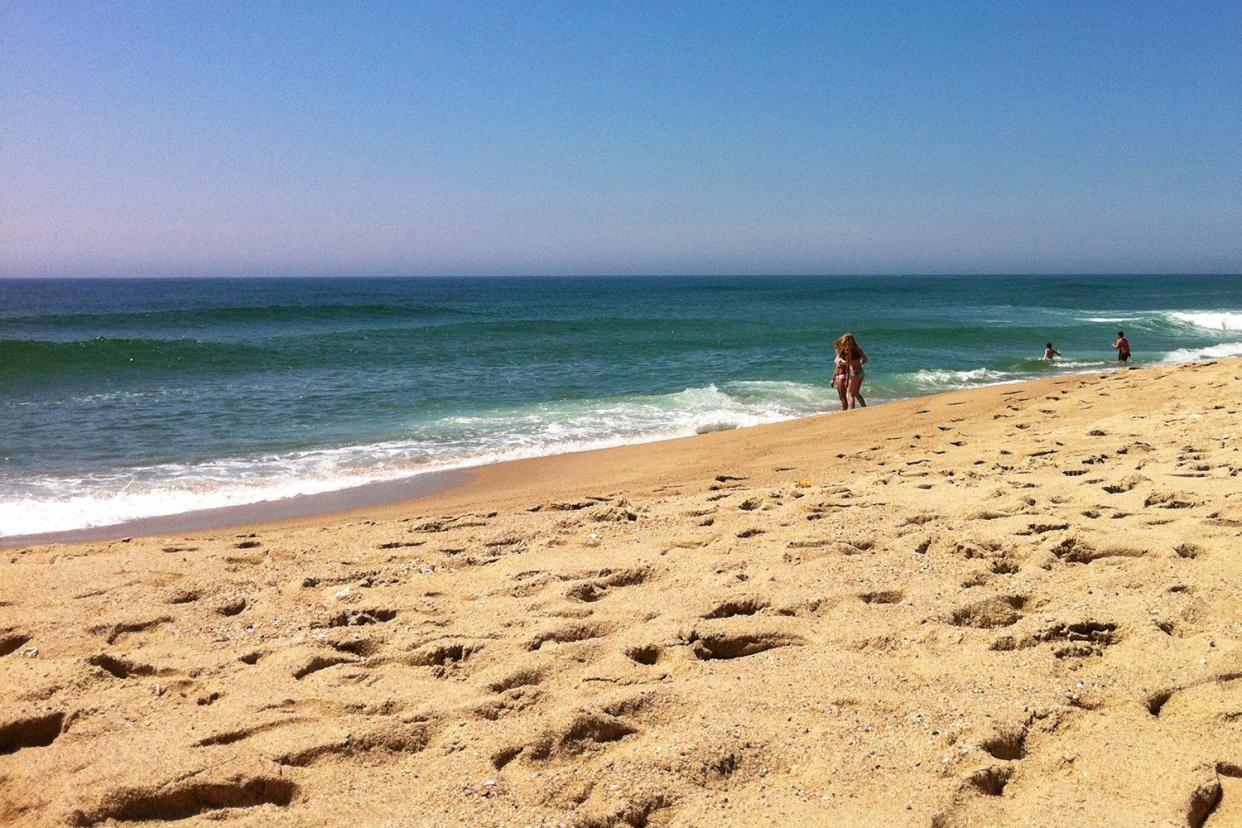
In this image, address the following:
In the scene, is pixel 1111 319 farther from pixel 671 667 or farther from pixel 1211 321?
pixel 671 667

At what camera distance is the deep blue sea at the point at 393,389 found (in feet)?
33.5

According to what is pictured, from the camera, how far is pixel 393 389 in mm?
18016

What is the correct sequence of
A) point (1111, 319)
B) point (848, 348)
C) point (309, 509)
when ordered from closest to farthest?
1. point (309, 509)
2. point (848, 348)
3. point (1111, 319)

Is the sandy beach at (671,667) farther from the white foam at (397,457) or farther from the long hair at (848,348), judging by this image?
the long hair at (848,348)

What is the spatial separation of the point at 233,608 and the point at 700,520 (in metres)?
2.85

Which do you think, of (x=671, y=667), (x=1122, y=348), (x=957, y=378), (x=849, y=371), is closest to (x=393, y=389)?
(x=849, y=371)

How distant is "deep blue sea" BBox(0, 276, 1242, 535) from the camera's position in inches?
402

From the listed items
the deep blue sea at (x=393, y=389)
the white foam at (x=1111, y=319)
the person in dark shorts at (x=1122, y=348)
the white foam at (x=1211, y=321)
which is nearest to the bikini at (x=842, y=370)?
the deep blue sea at (x=393, y=389)

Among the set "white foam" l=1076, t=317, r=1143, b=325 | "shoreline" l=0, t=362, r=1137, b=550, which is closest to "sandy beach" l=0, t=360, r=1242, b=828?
"shoreline" l=0, t=362, r=1137, b=550

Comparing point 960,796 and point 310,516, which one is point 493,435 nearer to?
point 310,516

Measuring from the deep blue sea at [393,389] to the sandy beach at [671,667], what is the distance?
4401mm

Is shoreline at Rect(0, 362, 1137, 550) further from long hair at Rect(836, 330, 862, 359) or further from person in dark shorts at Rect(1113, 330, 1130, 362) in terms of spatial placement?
person in dark shorts at Rect(1113, 330, 1130, 362)

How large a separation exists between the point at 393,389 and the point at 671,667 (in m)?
15.6

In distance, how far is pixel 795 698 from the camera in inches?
121
